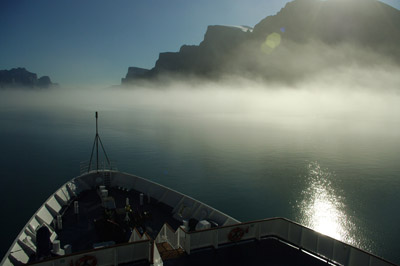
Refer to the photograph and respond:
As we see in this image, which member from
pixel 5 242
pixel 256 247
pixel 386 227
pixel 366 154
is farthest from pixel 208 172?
pixel 366 154

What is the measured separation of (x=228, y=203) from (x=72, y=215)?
26136 mm

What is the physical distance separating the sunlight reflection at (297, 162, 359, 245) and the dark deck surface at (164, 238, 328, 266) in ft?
83.1

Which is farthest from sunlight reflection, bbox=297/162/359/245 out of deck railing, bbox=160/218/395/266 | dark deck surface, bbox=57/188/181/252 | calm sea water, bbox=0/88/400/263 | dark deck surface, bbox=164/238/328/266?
dark deck surface, bbox=164/238/328/266

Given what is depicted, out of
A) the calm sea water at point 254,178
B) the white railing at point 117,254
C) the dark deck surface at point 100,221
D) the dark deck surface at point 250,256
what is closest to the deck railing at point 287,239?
the dark deck surface at point 250,256

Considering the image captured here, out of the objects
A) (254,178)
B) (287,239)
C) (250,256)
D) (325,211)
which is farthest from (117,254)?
(254,178)

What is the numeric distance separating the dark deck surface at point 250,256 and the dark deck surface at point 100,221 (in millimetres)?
6445

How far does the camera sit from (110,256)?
1156cm

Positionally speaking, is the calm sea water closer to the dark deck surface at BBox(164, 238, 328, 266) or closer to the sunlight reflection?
the sunlight reflection

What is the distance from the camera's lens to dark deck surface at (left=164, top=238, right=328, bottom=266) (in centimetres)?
→ 1259

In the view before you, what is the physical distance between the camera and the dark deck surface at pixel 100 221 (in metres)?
18.1

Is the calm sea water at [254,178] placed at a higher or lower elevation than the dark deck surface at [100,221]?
lower

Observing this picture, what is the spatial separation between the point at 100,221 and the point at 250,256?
11046 millimetres

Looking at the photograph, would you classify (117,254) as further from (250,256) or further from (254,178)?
(254,178)

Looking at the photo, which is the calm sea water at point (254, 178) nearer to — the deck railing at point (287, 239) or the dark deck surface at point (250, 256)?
the deck railing at point (287, 239)
